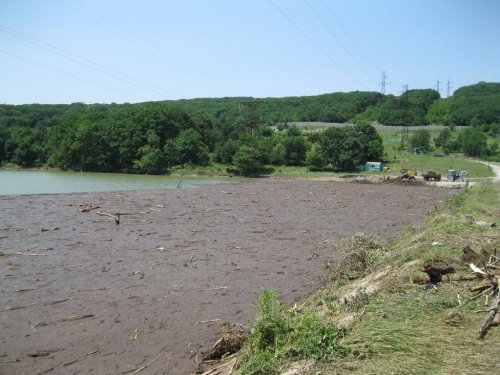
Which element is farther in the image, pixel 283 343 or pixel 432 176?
pixel 432 176

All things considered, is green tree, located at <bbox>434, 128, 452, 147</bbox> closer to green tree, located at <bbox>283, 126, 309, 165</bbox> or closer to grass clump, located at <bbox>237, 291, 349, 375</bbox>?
green tree, located at <bbox>283, 126, 309, 165</bbox>

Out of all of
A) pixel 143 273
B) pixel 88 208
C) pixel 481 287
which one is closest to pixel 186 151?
pixel 88 208

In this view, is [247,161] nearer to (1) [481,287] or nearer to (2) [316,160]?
(2) [316,160]

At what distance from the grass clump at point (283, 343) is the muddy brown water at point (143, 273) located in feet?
6.12

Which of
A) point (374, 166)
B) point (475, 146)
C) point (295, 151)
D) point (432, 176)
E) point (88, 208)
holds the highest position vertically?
point (475, 146)

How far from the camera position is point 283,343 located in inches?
264

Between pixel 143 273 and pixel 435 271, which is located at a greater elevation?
pixel 435 271

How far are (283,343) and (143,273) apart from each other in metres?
8.35

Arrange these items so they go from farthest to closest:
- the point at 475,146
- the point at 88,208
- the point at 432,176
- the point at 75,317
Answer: the point at 475,146 < the point at 432,176 < the point at 88,208 < the point at 75,317

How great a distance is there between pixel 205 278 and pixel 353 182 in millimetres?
48444

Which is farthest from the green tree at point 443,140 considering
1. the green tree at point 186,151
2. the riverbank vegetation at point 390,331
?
the riverbank vegetation at point 390,331

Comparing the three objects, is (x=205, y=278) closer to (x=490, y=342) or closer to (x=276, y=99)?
(x=490, y=342)

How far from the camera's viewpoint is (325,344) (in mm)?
6109

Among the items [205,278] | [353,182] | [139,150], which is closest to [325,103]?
[139,150]
